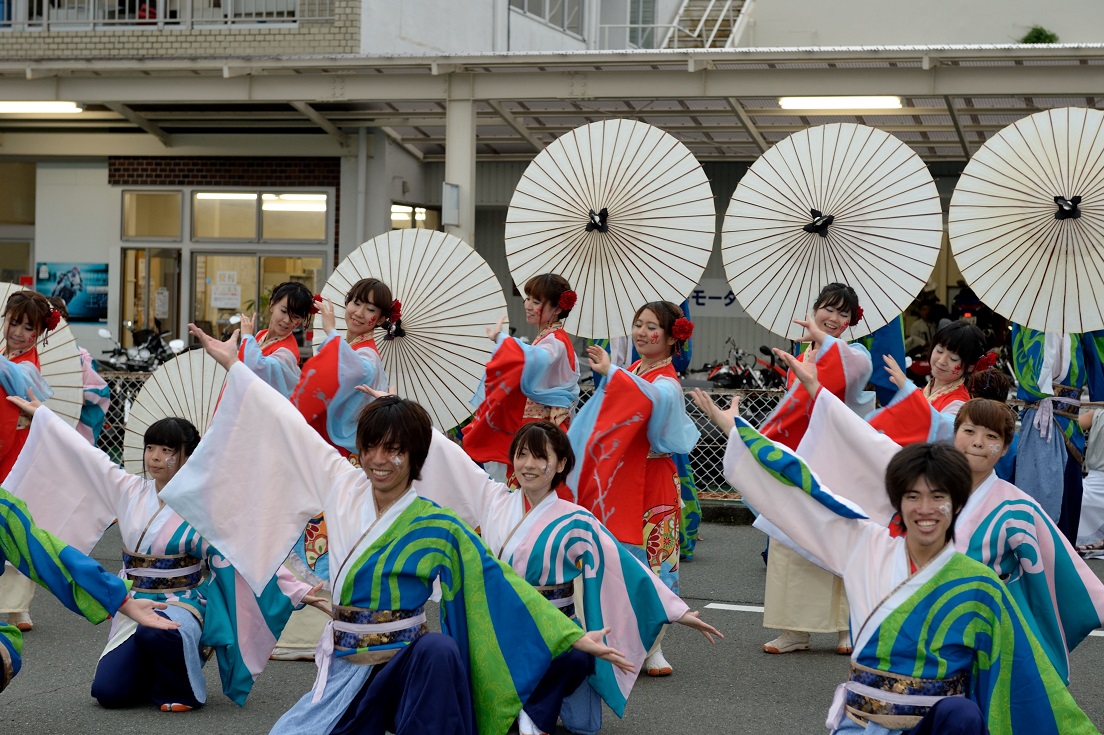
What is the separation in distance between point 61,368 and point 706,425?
4.72 m

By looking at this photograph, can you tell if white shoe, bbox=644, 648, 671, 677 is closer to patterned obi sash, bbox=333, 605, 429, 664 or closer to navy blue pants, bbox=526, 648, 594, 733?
navy blue pants, bbox=526, 648, 594, 733

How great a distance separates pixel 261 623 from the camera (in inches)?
172

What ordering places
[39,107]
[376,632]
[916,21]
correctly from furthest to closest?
[916,21]
[39,107]
[376,632]

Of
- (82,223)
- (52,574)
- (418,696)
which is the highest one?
(82,223)

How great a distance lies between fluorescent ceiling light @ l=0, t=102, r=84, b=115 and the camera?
12.5m

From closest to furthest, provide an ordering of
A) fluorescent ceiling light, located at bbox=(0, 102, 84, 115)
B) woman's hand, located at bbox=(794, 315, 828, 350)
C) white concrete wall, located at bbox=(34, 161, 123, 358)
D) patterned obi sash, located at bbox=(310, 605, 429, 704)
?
patterned obi sash, located at bbox=(310, 605, 429, 704) < woman's hand, located at bbox=(794, 315, 828, 350) < fluorescent ceiling light, located at bbox=(0, 102, 84, 115) < white concrete wall, located at bbox=(34, 161, 123, 358)

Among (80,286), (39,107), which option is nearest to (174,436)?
(39,107)

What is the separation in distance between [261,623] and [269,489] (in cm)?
66

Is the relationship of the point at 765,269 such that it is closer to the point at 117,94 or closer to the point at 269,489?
the point at 269,489

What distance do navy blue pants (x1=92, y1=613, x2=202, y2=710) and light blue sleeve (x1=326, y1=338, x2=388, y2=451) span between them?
1245 millimetres

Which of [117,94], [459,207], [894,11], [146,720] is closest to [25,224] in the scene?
[117,94]

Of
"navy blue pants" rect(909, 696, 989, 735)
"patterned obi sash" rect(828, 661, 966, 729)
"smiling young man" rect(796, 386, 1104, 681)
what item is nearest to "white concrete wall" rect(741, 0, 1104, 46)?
"smiling young man" rect(796, 386, 1104, 681)

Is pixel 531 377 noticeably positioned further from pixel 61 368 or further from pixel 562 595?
pixel 61 368

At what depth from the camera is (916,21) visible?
16812mm
